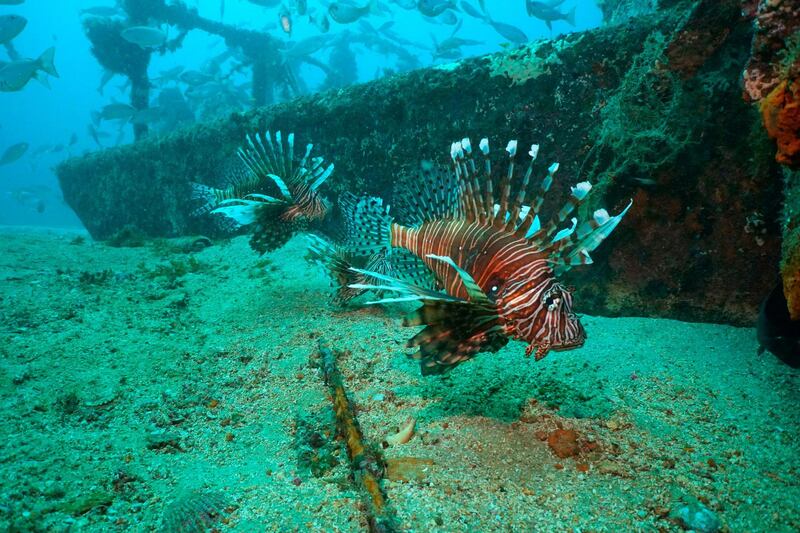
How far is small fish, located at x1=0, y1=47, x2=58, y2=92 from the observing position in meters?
10.5

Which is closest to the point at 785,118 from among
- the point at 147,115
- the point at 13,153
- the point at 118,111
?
the point at 147,115

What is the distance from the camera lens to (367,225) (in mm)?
3402

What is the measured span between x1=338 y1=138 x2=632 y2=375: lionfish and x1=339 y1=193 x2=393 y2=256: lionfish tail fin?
0.50 m

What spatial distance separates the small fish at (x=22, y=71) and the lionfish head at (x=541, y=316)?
1358 centimetres

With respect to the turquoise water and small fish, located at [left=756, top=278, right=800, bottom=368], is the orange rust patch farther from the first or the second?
small fish, located at [left=756, top=278, right=800, bottom=368]

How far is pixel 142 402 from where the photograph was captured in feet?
8.77

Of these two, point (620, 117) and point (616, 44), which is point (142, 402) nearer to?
point (620, 117)

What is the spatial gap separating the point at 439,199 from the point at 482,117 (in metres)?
1.87

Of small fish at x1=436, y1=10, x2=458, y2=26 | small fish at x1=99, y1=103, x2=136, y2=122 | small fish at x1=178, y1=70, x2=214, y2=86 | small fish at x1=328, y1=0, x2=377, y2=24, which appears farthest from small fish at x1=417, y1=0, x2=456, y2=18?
small fish at x1=99, y1=103, x2=136, y2=122

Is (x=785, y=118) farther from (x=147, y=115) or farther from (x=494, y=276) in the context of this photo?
(x=147, y=115)

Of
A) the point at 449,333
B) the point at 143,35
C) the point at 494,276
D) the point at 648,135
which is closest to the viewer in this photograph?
the point at 449,333

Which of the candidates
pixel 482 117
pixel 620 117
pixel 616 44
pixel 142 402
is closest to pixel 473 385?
pixel 142 402

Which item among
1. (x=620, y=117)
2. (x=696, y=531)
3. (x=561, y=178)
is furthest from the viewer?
(x=561, y=178)

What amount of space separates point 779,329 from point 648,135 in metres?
1.70
